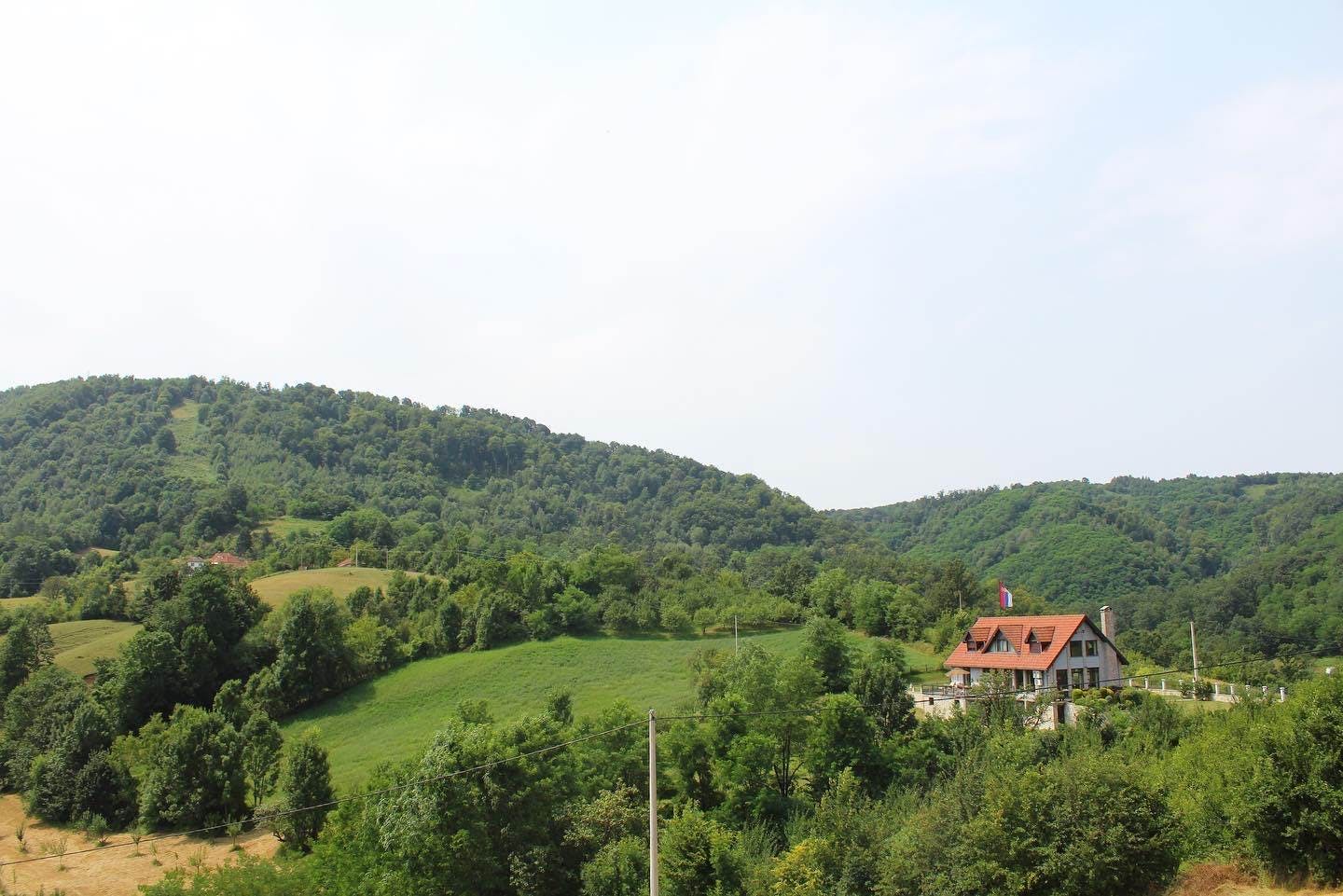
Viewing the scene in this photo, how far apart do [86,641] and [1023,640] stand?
72.4 m

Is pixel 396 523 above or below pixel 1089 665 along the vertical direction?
above

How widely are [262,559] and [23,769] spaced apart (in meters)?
55.3

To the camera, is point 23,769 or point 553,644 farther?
point 553,644

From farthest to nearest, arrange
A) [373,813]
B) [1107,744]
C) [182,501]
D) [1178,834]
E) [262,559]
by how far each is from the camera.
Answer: [182,501] → [262,559] → [1107,744] → [373,813] → [1178,834]

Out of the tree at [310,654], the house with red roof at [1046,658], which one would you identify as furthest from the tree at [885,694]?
the tree at [310,654]

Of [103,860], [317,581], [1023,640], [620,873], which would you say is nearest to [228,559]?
[317,581]

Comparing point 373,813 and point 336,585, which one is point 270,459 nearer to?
point 336,585

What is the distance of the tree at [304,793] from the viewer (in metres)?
41.4

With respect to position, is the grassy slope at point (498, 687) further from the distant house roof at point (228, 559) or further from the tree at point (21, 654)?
the distant house roof at point (228, 559)

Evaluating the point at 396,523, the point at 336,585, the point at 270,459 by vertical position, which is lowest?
the point at 336,585

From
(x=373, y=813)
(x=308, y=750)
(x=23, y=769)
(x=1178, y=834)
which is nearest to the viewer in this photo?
(x=1178, y=834)

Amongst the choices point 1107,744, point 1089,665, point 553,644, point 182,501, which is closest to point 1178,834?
point 1107,744

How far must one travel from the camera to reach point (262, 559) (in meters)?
109

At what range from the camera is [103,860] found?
145ft
